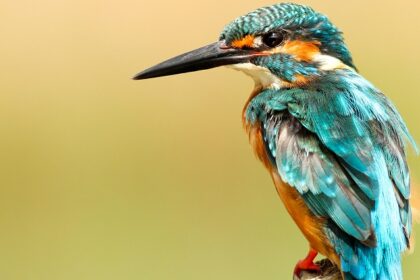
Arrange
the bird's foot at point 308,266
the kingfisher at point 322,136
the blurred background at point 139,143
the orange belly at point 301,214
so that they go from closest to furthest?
the kingfisher at point 322,136, the orange belly at point 301,214, the bird's foot at point 308,266, the blurred background at point 139,143

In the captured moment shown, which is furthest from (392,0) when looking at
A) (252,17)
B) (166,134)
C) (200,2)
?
(252,17)

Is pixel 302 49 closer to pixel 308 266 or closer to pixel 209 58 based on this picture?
pixel 209 58

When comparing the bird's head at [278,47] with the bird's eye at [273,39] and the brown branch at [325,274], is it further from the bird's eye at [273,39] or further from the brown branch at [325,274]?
the brown branch at [325,274]

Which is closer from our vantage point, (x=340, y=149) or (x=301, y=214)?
(x=340, y=149)

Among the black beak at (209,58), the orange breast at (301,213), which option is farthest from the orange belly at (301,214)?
the black beak at (209,58)

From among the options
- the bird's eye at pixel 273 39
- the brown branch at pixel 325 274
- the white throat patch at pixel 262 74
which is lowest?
the brown branch at pixel 325 274

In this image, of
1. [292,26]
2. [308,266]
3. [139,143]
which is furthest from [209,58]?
[139,143]
